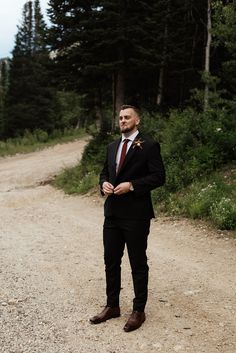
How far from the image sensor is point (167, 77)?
24844 millimetres

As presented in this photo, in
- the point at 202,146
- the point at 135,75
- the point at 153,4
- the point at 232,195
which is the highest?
Answer: the point at 153,4

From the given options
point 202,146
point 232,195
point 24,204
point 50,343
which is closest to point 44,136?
point 24,204

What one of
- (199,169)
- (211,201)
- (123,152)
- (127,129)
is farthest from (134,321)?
(199,169)

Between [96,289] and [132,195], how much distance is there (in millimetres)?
1991

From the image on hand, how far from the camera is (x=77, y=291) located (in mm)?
6434

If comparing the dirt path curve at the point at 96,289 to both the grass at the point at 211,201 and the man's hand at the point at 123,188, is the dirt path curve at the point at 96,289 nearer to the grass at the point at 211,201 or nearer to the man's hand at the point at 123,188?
the grass at the point at 211,201

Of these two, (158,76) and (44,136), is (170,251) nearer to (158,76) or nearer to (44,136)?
(158,76)

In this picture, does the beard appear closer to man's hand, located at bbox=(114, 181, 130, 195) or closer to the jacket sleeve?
the jacket sleeve

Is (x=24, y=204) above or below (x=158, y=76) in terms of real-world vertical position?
below

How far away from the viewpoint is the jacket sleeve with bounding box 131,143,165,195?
500cm

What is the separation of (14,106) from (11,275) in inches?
1678

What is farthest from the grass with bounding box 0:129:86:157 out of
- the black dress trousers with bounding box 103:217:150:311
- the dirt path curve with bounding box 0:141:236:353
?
the black dress trousers with bounding box 103:217:150:311

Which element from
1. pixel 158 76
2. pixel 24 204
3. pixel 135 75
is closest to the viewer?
pixel 24 204

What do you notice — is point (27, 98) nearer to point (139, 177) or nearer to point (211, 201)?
point (211, 201)
